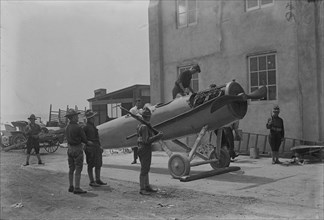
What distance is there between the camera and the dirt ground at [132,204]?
430 cm

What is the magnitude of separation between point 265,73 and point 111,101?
14.8 ft

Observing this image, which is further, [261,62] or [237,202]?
[261,62]

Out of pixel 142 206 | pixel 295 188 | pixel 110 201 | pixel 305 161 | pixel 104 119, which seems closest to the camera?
pixel 104 119

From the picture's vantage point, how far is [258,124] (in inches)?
362

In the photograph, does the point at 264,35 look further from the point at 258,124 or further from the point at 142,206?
the point at 142,206

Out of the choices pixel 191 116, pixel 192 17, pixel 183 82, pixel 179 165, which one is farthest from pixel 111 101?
pixel 179 165

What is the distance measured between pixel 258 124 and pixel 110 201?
212 inches

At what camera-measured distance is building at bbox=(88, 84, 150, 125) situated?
295 centimetres

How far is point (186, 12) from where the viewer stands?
14.5 feet

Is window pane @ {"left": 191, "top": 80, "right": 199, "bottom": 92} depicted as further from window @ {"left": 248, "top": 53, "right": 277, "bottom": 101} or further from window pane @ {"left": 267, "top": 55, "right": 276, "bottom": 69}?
window pane @ {"left": 267, "top": 55, "right": 276, "bottom": 69}

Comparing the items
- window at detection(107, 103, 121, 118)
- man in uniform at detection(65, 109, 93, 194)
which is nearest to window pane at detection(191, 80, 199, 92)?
man in uniform at detection(65, 109, 93, 194)

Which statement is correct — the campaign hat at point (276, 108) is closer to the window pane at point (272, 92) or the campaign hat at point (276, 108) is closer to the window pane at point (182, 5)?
the window pane at point (272, 92)

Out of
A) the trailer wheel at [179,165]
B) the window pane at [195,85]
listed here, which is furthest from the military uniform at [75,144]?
the window pane at [195,85]

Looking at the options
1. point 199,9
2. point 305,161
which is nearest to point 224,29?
point 199,9
